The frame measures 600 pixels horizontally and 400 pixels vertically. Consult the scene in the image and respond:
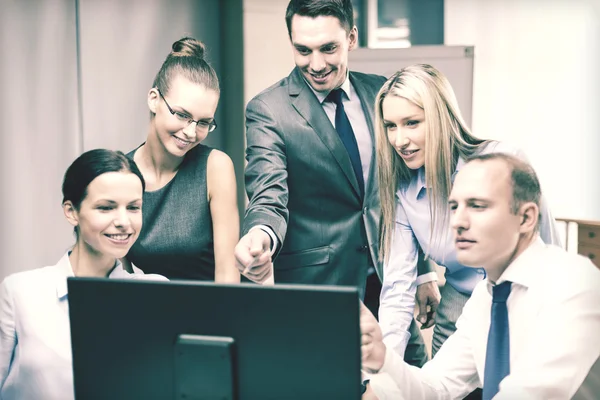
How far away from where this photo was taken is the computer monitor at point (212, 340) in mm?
1020

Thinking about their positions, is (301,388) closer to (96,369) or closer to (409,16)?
(96,369)

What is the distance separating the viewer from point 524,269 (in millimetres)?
1602

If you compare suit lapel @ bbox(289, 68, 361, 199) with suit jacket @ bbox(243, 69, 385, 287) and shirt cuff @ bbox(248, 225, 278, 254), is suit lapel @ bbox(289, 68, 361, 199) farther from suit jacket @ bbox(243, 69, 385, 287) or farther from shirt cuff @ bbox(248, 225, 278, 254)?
shirt cuff @ bbox(248, 225, 278, 254)

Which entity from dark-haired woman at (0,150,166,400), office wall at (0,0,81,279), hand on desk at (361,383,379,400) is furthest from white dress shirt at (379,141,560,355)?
office wall at (0,0,81,279)

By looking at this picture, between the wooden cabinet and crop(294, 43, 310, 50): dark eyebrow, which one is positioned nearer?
the wooden cabinet

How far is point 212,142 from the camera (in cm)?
216

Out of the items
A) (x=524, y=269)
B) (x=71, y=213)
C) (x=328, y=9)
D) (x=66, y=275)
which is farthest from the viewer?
(x=328, y=9)

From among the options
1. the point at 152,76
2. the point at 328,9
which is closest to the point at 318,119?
the point at 328,9

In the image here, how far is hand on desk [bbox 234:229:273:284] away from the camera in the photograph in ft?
6.07

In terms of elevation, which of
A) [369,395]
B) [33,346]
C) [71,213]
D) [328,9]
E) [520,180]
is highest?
[328,9]

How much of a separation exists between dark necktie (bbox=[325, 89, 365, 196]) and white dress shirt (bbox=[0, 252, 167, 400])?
38.7 inches

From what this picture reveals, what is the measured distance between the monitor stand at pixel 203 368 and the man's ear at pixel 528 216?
94 cm

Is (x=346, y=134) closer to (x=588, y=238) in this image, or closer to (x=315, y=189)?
(x=315, y=189)

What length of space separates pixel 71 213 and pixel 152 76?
582mm
